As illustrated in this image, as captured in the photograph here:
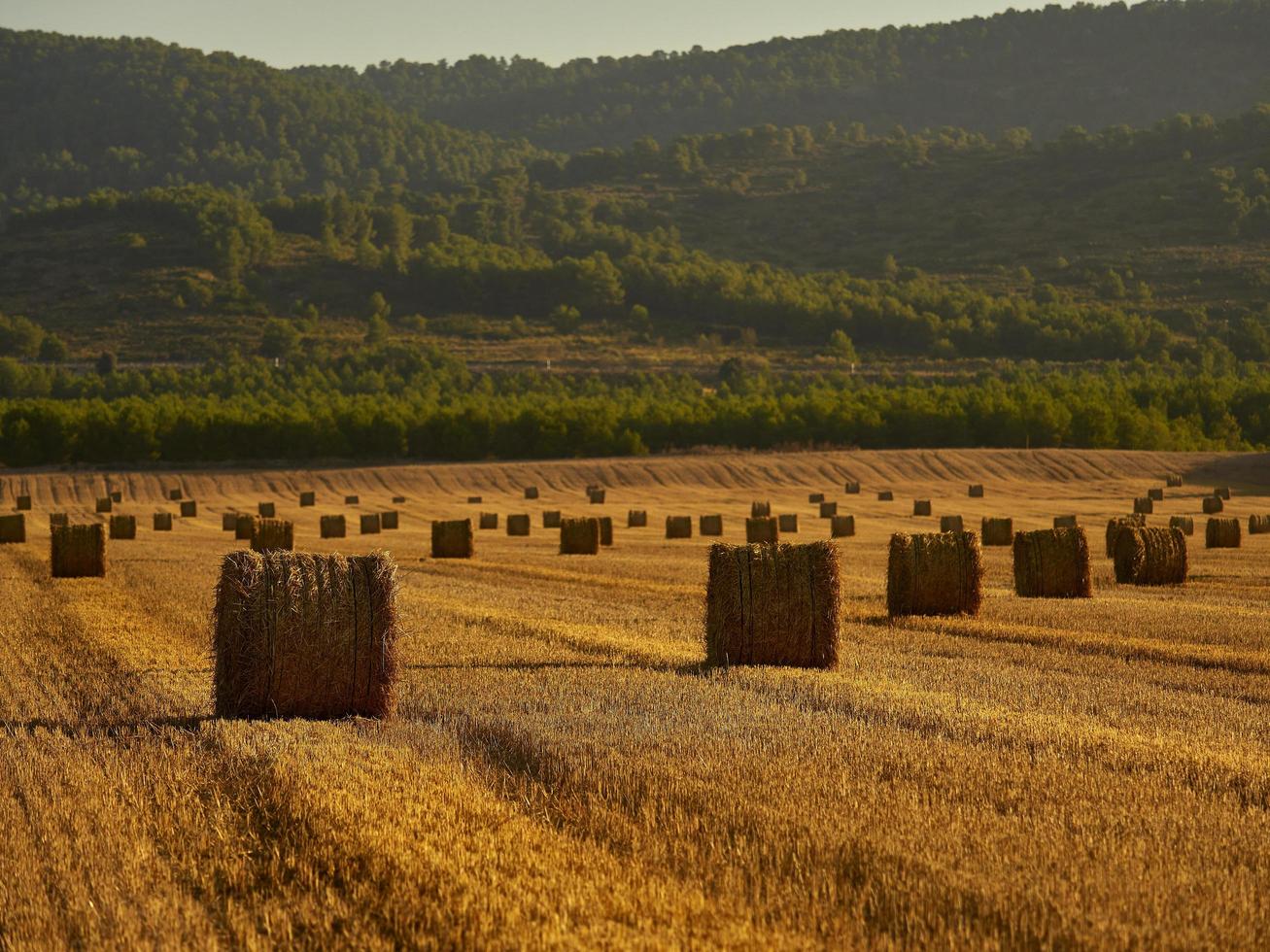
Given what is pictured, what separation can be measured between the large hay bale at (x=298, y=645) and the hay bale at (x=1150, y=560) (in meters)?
16.6

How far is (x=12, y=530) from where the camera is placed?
44062 mm

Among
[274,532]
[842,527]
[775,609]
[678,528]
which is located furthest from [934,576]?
[842,527]

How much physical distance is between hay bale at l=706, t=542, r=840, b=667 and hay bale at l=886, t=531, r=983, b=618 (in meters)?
4.99

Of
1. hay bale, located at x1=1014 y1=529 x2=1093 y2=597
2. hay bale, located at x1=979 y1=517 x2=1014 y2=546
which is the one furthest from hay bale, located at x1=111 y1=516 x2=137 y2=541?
hay bale, located at x1=1014 y1=529 x2=1093 y2=597

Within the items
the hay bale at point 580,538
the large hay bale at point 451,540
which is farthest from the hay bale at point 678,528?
the large hay bale at point 451,540

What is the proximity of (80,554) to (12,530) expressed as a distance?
51.8 feet

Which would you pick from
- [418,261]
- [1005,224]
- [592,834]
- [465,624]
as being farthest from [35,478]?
[1005,224]

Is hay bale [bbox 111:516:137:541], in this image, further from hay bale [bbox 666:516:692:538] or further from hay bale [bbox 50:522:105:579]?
hay bale [bbox 50:522:105:579]

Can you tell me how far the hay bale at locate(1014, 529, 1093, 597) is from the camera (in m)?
24.3

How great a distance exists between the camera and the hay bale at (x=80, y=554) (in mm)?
29469

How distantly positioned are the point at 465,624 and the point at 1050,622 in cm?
680

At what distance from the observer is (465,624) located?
66.2ft

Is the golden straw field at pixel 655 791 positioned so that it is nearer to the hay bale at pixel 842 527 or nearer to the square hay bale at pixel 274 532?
the square hay bale at pixel 274 532

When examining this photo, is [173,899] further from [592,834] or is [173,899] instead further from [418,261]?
[418,261]
